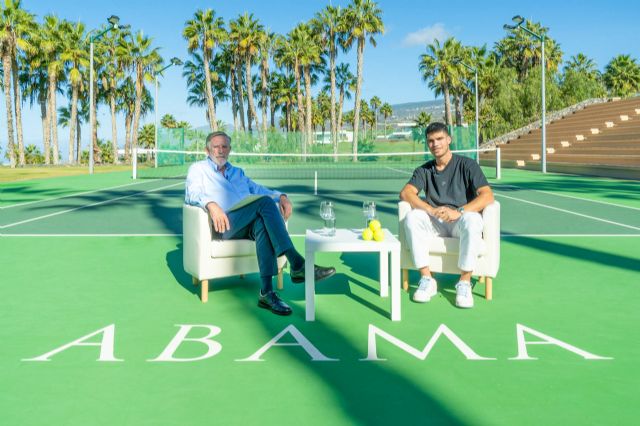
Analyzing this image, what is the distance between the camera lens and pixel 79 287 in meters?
6.20

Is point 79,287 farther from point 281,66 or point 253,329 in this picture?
point 281,66

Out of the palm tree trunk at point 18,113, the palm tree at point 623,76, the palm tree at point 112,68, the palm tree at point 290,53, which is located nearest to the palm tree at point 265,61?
the palm tree at point 290,53

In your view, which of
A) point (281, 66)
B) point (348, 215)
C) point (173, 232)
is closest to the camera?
point (173, 232)

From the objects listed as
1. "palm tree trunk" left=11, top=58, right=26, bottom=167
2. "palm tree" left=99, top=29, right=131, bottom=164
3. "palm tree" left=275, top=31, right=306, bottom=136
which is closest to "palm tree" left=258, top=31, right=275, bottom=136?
"palm tree" left=275, top=31, right=306, bottom=136

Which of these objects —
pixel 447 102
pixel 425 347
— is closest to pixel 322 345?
pixel 425 347

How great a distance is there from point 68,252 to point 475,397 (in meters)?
6.29

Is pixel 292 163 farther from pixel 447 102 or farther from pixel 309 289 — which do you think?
pixel 309 289

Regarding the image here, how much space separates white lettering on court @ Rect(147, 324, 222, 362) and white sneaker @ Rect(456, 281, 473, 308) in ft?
6.68

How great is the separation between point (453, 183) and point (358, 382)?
287 cm

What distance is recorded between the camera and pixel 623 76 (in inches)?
2862

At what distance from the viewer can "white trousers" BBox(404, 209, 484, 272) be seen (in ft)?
18.0

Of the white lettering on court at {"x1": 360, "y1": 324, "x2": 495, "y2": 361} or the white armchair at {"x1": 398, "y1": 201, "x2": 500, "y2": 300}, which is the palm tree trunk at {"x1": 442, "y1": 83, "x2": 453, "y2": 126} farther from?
the white lettering on court at {"x1": 360, "y1": 324, "x2": 495, "y2": 361}

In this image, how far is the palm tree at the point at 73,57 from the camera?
45938mm

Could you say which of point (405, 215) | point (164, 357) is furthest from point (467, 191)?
point (164, 357)
